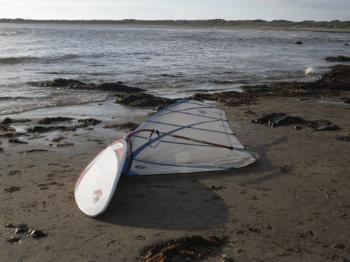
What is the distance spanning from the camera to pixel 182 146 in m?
8.27

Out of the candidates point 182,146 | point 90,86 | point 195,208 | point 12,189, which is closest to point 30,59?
point 90,86

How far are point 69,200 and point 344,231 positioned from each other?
355 cm

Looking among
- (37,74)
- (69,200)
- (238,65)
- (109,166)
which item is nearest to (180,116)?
(109,166)

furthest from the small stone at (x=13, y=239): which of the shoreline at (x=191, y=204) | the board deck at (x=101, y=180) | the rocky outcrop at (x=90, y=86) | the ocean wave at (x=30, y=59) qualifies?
the ocean wave at (x=30, y=59)

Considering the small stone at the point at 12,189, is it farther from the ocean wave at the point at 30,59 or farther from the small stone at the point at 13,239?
the ocean wave at the point at 30,59

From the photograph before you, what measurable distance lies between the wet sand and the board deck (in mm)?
145

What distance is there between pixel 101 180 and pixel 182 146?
2119 mm

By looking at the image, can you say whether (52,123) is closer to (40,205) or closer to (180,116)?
(180,116)

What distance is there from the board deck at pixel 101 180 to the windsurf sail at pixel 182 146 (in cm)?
41

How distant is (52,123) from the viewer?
442 inches

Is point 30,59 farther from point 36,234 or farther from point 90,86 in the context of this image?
point 36,234

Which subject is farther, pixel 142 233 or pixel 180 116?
pixel 180 116

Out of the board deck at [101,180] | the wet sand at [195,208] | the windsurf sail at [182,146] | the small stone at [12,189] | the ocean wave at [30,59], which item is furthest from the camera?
the ocean wave at [30,59]

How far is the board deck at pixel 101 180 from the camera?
602 centimetres
